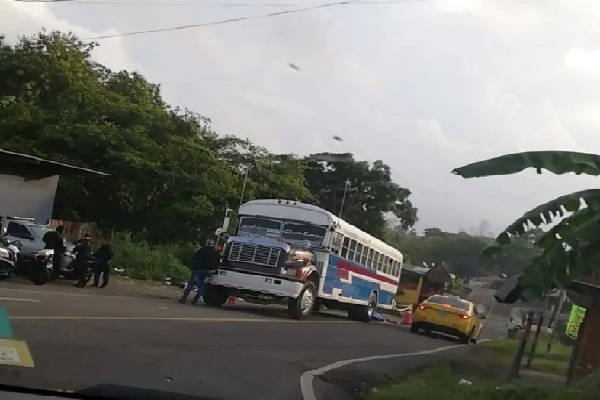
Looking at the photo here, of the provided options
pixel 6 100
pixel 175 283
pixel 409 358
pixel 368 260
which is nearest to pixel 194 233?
pixel 175 283

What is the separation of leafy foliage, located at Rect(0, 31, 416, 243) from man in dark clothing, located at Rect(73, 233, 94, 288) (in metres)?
0.20

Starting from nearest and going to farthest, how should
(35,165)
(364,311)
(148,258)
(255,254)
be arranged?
(255,254) < (364,311) < (148,258) < (35,165)

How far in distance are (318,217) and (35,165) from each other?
7.89 ft

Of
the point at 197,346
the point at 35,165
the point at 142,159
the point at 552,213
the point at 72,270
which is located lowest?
the point at 197,346

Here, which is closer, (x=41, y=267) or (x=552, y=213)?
(x=552, y=213)

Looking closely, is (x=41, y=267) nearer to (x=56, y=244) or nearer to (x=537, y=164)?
(x=56, y=244)

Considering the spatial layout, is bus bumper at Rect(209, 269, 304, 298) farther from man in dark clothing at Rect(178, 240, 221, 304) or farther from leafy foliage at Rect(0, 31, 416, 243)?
leafy foliage at Rect(0, 31, 416, 243)

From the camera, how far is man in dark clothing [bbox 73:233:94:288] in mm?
7312

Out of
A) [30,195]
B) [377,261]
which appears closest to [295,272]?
[377,261]

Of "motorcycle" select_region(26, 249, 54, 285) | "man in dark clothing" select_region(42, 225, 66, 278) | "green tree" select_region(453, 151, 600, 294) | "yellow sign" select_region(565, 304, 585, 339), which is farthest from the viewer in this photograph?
"motorcycle" select_region(26, 249, 54, 285)

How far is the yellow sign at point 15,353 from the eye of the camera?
6223 millimetres

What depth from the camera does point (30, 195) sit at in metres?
7.44

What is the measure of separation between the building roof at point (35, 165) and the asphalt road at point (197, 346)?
0.98 meters

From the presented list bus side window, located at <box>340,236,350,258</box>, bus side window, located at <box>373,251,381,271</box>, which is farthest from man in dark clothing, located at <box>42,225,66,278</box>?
bus side window, located at <box>373,251,381,271</box>
